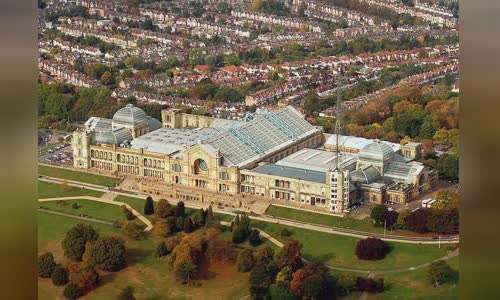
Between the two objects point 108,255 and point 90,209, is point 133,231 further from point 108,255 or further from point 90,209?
point 90,209

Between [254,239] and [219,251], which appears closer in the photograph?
[219,251]

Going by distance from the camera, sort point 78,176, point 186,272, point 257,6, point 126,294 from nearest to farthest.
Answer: point 126,294
point 186,272
point 78,176
point 257,6

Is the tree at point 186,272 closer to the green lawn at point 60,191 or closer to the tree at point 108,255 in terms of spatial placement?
the tree at point 108,255

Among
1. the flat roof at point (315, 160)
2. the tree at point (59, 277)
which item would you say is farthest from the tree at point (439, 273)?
the tree at point (59, 277)

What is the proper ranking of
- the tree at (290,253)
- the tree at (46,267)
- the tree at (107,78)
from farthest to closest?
the tree at (107,78) → the tree at (46,267) → the tree at (290,253)

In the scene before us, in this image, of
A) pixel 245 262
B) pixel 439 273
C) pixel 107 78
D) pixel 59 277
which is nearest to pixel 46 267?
pixel 59 277
